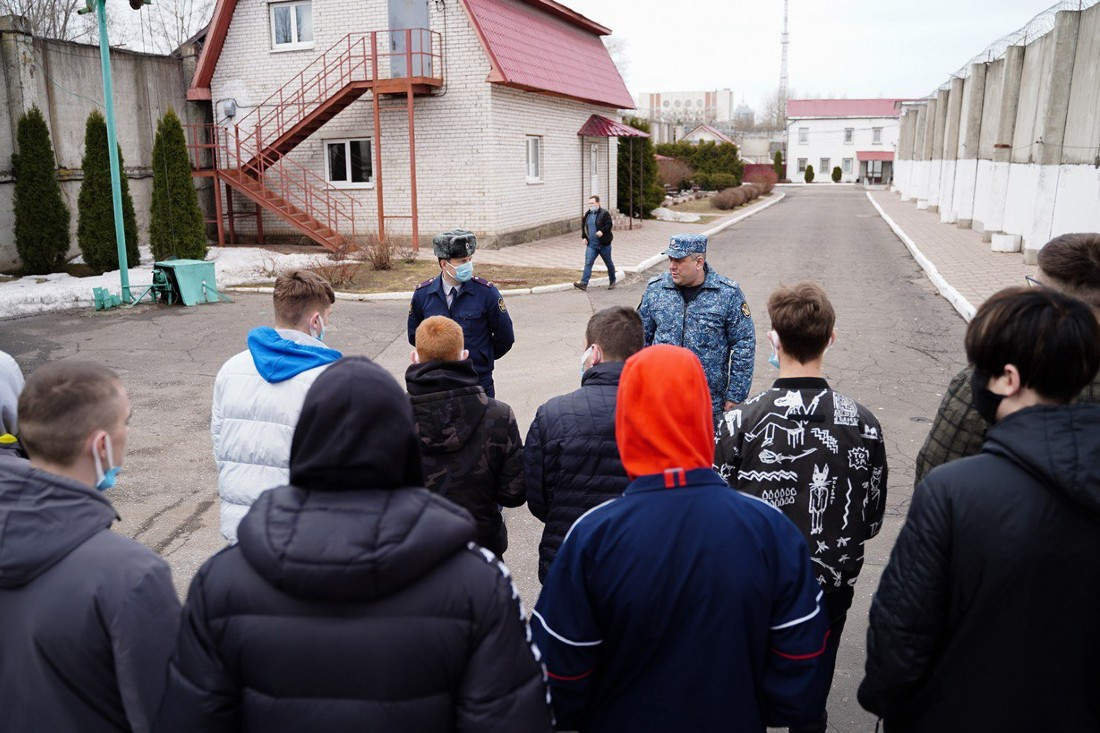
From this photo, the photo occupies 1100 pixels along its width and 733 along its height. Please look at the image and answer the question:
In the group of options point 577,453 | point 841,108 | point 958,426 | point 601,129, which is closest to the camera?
point 958,426

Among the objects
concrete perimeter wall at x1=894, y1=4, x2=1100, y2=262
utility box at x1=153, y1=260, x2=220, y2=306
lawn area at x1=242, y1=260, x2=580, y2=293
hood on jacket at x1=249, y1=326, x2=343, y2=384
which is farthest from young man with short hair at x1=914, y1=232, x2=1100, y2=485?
concrete perimeter wall at x1=894, y1=4, x2=1100, y2=262

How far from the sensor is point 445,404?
351 cm

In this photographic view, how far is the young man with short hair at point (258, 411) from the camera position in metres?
3.48

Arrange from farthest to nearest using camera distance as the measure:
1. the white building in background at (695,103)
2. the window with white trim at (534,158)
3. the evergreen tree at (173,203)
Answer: the white building in background at (695,103) < the window with white trim at (534,158) < the evergreen tree at (173,203)

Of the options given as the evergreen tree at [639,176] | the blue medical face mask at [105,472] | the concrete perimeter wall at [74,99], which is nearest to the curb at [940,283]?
the blue medical face mask at [105,472]

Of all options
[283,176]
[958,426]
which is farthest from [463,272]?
[283,176]

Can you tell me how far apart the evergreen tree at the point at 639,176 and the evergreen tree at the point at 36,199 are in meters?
19.0

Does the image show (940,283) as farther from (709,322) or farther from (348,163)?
(348,163)

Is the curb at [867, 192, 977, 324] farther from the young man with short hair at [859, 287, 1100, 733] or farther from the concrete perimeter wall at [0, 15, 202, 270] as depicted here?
the concrete perimeter wall at [0, 15, 202, 270]

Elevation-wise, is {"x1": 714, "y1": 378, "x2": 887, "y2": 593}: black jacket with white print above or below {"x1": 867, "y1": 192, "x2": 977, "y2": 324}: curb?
above

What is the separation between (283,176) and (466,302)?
57.8 ft

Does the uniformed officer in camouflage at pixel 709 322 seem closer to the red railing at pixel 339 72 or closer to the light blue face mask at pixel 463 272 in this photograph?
the light blue face mask at pixel 463 272

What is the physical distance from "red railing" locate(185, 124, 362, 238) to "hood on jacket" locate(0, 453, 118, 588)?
65.7 feet

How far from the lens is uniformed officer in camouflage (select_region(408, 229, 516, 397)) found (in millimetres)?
5961
